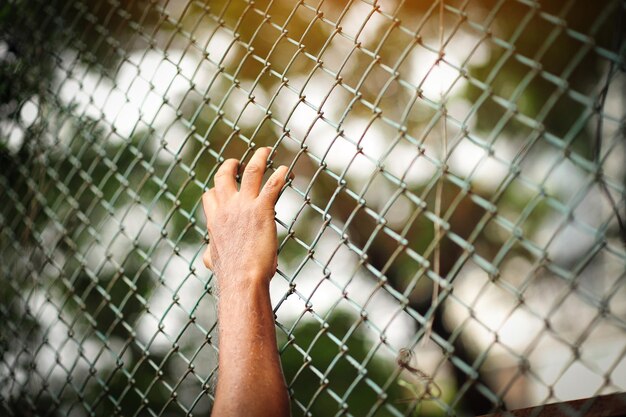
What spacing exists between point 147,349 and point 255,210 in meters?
0.81

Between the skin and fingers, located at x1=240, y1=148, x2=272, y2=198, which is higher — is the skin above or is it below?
below

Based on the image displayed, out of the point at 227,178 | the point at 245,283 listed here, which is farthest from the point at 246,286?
the point at 227,178

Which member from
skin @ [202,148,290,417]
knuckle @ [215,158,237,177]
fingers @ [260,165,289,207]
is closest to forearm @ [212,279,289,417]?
skin @ [202,148,290,417]

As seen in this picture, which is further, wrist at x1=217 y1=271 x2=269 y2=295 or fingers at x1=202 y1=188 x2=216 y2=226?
fingers at x1=202 y1=188 x2=216 y2=226

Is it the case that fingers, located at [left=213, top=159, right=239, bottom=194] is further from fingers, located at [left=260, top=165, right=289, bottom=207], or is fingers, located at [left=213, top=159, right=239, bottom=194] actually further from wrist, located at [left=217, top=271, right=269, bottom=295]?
wrist, located at [left=217, top=271, right=269, bottom=295]

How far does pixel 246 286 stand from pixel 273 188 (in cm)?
29

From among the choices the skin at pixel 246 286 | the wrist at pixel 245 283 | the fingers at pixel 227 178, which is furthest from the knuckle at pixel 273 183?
the wrist at pixel 245 283

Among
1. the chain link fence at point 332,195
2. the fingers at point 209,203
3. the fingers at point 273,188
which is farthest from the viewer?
the fingers at point 209,203

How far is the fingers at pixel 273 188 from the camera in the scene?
1.70 metres

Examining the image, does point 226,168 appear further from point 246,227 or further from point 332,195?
point 332,195

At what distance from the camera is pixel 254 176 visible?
175 centimetres

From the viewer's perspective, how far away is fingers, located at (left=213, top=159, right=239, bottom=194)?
182 cm

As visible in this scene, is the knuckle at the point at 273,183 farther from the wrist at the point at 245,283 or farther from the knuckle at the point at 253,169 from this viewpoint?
the wrist at the point at 245,283

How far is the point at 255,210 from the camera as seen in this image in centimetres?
169
